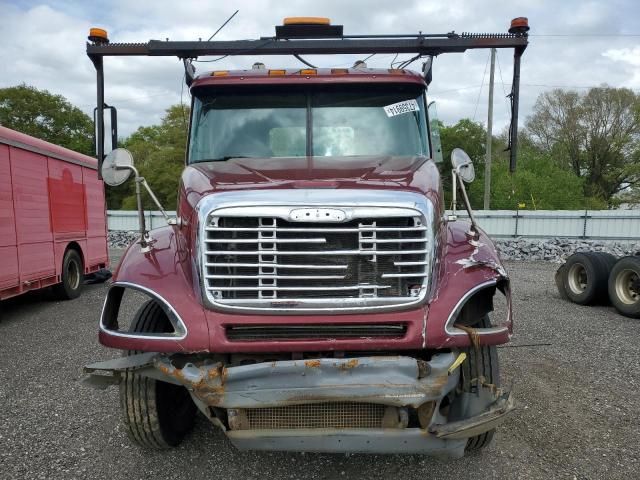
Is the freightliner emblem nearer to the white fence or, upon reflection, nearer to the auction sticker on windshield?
the auction sticker on windshield

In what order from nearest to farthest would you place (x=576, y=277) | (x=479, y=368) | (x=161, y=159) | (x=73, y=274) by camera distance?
(x=479, y=368) < (x=576, y=277) < (x=73, y=274) < (x=161, y=159)

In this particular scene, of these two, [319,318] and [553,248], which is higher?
[319,318]

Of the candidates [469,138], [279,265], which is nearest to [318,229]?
[279,265]

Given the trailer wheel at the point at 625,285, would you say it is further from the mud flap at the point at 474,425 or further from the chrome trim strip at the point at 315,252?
the chrome trim strip at the point at 315,252

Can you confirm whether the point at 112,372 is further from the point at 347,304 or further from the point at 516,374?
the point at 516,374

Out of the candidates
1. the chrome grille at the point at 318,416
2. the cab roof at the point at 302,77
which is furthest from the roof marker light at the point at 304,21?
the chrome grille at the point at 318,416

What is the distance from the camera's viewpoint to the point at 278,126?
420 cm

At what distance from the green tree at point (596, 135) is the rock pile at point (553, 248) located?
86.0 feet

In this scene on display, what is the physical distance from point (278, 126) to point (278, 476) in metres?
2.64

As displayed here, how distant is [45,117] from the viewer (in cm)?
4112

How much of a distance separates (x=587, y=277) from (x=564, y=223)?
11.1 meters

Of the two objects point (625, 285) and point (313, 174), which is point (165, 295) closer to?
point (313, 174)

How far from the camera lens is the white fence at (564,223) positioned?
708 inches

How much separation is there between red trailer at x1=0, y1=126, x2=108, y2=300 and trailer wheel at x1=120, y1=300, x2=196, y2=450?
203 inches
